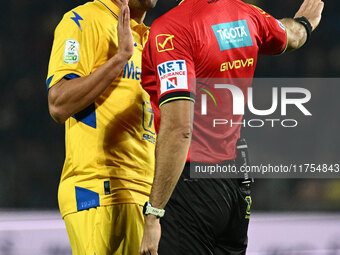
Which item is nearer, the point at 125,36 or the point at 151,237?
the point at 151,237

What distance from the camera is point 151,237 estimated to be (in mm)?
1870

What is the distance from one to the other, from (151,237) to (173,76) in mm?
545

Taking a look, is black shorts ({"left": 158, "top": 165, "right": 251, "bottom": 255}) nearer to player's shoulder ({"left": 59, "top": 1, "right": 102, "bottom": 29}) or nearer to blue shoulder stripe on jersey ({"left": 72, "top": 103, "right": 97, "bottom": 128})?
blue shoulder stripe on jersey ({"left": 72, "top": 103, "right": 97, "bottom": 128})

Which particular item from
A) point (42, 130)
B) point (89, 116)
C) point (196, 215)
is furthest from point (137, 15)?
point (42, 130)

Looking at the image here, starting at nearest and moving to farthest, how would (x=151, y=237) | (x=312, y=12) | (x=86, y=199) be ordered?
(x=151, y=237)
(x=86, y=199)
(x=312, y=12)

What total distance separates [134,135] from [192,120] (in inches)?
24.0

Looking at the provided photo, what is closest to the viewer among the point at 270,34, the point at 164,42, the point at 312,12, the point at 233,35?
the point at 164,42

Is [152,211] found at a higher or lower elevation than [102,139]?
lower

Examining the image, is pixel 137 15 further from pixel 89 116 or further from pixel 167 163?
pixel 167 163

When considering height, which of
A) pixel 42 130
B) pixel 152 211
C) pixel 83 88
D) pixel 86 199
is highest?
pixel 83 88

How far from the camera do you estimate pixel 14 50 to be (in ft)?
19.6

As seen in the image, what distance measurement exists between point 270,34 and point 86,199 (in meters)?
1.05

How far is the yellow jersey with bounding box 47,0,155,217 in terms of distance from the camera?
8.05 ft

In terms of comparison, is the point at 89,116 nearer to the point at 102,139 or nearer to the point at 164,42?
the point at 102,139
